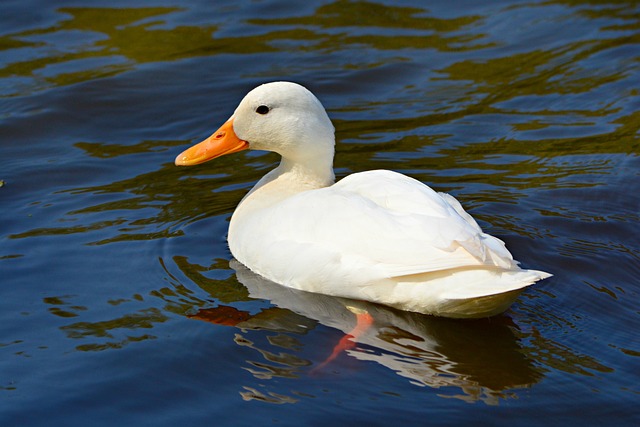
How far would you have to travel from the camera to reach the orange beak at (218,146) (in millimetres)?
6738

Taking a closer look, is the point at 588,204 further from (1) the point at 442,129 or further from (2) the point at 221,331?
(2) the point at 221,331

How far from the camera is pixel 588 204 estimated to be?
7.01m

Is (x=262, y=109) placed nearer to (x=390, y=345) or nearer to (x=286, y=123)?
(x=286, y=123)

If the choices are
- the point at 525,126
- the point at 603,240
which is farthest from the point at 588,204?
the point at 525,126

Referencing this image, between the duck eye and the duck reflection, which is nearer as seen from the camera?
the duck reflection

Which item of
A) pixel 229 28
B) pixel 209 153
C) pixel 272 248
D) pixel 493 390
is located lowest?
pixel 493 390

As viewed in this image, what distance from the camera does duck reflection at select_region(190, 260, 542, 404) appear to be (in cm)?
492

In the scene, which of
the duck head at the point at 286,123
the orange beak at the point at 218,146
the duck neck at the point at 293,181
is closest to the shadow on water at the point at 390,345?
the duck neck at the point at 293,181

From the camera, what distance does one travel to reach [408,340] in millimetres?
5324

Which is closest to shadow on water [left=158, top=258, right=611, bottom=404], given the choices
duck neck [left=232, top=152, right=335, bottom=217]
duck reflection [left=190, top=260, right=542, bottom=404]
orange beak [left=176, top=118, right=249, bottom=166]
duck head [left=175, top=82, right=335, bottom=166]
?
duck reflection [left=190, top=260, right=542, bottom=404]

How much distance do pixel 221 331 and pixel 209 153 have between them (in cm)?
168

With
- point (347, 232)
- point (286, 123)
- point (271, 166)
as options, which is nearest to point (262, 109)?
point (286, 123)

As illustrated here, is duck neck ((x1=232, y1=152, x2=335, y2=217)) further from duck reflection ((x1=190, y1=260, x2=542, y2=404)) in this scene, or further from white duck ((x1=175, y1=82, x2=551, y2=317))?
duck reflection ((x1=190, y1=260, x2=542, y2=404))

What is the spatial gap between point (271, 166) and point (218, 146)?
4.36 ft
